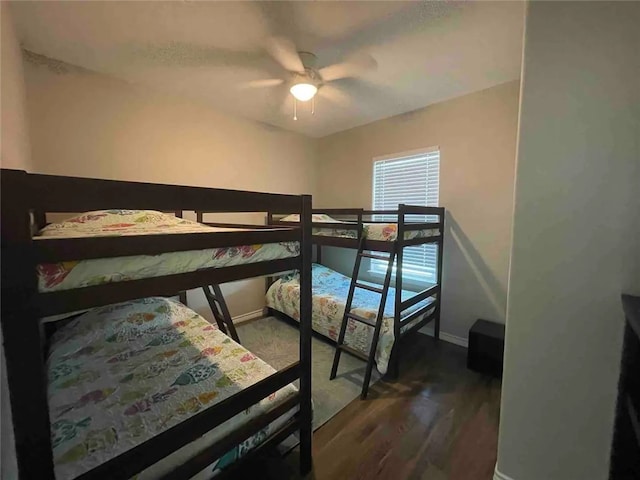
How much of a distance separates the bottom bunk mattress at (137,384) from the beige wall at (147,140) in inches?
46.4

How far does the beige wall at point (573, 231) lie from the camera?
3.35 feet

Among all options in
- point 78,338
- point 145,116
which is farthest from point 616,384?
point 145,116

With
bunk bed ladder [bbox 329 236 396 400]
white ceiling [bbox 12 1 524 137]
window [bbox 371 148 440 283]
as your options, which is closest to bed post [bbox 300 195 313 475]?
bunk bed ladder [bbox 329 236 396 400]

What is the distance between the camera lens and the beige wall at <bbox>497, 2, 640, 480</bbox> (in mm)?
1021

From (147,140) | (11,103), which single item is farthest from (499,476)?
(147,140)

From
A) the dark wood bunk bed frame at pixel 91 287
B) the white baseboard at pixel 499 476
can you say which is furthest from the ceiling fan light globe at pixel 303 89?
the white baseboard at pixel 499 476

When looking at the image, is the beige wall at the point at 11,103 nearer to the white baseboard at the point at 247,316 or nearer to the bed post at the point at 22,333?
the bed post at the point at 22,333

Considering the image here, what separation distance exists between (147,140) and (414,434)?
3.35m

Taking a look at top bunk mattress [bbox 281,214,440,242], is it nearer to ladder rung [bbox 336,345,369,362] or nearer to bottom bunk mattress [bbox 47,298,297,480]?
ladder rung [bbox 336,345,369,362]

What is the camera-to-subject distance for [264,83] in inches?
95.3

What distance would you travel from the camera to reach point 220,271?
1.08m

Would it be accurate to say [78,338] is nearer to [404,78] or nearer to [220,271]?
[220,271]

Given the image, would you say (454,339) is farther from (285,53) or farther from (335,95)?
(285,53)

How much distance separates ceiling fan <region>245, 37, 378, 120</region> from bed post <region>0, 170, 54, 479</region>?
176 cm
